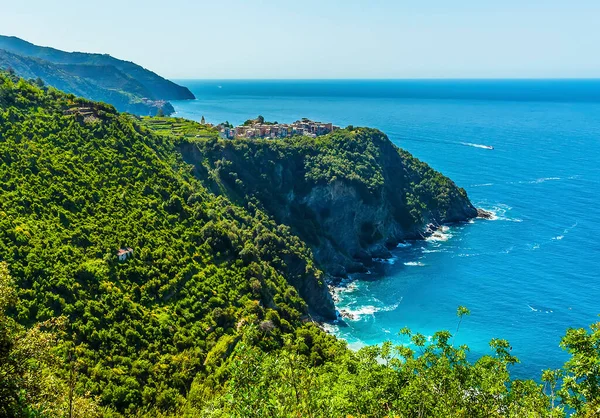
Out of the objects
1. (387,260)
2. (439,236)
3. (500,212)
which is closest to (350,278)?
(387,260)

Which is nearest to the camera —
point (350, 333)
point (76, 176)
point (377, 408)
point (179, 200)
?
point (377, 408)

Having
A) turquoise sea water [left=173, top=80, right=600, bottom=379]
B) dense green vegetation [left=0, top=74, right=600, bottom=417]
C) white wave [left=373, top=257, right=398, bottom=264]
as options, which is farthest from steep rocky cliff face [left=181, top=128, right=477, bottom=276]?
dense green vegetation [left=0, top=74, right=600, bottom=417]

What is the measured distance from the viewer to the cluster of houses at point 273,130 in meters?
115

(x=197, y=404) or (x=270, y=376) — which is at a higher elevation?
(x=270, y=376)

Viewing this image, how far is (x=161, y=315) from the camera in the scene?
4284cm

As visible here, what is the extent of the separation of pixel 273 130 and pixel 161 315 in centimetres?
8315

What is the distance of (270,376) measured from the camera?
45.9 ft

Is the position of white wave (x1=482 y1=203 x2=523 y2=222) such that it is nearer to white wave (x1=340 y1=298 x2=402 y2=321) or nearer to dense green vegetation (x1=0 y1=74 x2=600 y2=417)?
white wave (x1=340 y1=298 x2=402 y2=321)

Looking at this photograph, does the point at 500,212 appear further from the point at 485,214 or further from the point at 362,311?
the point at 362,311

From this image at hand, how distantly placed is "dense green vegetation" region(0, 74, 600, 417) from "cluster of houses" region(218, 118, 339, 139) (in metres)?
37.1

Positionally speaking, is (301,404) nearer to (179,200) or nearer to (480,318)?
(179,200)

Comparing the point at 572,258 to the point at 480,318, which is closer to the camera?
the point at 480,318

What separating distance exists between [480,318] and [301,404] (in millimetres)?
62969

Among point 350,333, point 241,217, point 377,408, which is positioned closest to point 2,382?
point 377,408
